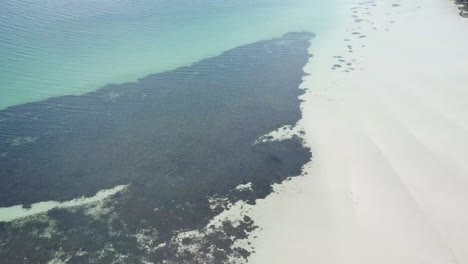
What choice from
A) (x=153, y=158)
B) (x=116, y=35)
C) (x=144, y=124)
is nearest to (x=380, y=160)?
(x=153, y=158)

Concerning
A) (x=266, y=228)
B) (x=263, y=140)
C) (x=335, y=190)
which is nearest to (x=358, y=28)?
(x=263, y=140)

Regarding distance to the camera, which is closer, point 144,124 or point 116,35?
point 144,124

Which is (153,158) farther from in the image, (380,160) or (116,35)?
(116,35)

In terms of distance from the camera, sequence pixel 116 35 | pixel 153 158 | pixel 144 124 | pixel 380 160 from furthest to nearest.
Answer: pixel 116 35
pixel 144 124
pixel 153 158
pixel 380 160

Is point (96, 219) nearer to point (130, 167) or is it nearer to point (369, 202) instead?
point (130, 167)

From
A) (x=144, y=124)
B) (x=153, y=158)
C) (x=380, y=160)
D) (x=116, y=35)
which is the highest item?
(x=116, y=35)

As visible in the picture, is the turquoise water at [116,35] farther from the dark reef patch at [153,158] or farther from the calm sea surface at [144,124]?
the dark reef patch at [153,158]
